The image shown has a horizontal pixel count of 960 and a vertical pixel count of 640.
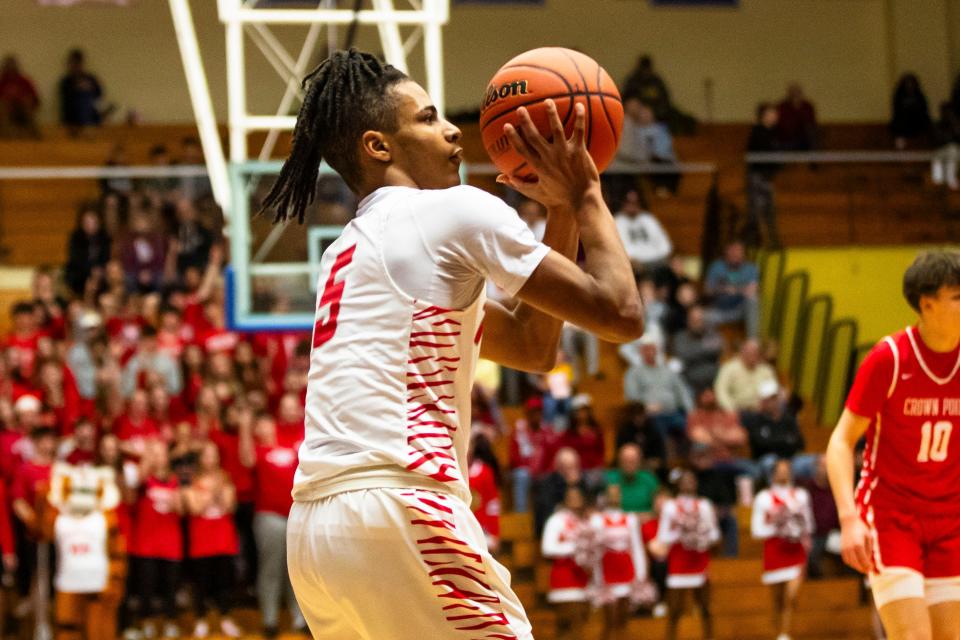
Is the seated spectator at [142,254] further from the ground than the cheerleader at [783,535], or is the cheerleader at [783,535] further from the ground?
the seated spectator at [142,254]

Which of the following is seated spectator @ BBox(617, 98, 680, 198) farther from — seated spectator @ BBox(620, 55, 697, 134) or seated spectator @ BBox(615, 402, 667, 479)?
seated spectator @ BBox(615, 402, 667, 479)

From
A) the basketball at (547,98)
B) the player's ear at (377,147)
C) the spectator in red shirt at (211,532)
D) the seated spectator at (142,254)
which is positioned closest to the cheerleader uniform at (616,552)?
the spectator in red shirt at (211,532)

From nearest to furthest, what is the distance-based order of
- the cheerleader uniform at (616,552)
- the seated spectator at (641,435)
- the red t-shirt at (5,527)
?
the red t-shirt at (5,527) < the cheerleader uniform at (616,552) < the seated spectator at (641,435)

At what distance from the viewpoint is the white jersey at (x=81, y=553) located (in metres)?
11.0

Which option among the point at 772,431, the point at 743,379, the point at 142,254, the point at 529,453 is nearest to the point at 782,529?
the point at 772,431

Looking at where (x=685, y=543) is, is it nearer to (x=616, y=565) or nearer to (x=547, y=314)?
(x=616, y=565)

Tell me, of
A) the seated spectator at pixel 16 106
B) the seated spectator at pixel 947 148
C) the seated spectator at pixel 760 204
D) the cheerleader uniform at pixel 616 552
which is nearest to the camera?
the cheerleader uniform at pixel 616 552

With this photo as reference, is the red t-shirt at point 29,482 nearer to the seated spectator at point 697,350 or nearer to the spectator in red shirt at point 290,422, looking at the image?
the spectator in red shirt at point 290,422

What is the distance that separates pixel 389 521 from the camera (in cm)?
292

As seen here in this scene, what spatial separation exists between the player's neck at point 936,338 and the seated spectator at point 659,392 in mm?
7597

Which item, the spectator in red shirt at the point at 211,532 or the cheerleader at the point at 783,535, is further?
the cheerleader at the point at 783,535

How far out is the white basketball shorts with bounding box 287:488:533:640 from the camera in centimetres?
292

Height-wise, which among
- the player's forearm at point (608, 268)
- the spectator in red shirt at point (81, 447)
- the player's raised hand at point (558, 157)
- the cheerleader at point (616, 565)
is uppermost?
the player's raised hand at point (558, 157)

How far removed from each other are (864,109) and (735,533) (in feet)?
29.3
